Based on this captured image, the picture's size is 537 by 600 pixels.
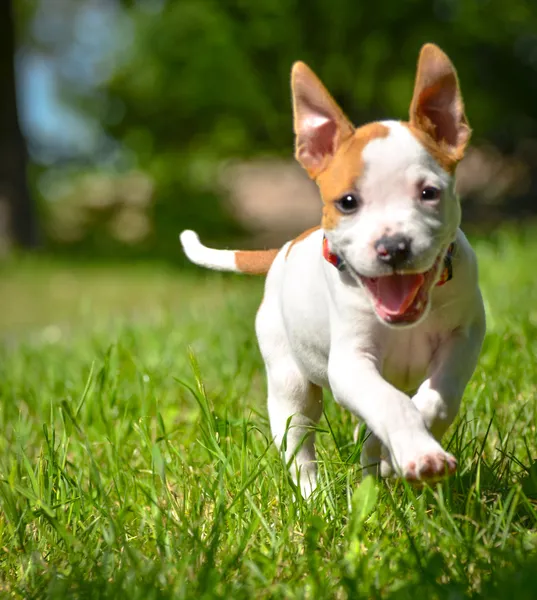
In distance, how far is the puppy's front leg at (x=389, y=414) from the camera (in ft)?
6.61

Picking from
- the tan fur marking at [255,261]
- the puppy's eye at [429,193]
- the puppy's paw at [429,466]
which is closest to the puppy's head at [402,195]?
the puppy's eye at [429,193]

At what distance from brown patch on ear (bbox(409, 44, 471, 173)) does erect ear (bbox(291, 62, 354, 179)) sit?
217 mm

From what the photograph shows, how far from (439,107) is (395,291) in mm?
543

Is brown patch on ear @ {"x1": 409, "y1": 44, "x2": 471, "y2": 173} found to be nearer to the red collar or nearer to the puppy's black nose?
the red collar

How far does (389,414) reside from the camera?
83.7 inches

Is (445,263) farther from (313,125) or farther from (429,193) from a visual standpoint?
(313,125)

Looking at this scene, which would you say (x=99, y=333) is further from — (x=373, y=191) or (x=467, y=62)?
(x=467, y=62)

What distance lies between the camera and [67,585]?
2139mm

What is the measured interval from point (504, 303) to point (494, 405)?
2.23 meters

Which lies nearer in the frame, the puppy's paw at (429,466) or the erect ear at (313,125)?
the puppy's paw at (429,466)

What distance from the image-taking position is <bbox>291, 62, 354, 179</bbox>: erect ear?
2496 millimetres

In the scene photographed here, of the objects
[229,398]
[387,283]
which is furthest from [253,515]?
[229,398]

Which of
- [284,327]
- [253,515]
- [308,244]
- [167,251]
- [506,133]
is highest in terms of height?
[308,244]

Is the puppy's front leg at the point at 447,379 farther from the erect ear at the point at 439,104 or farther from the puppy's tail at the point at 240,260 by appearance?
the puppy's tail at the point at 240,260
